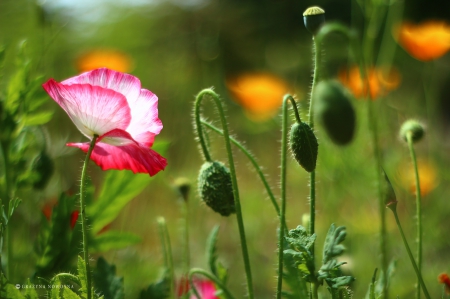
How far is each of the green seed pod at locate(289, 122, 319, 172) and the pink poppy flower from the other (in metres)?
0.16

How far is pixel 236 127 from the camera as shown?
3.66m

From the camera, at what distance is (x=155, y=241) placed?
217 centimetres

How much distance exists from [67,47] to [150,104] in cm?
370

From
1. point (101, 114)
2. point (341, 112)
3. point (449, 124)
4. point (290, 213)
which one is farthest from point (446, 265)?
point (449, 124)

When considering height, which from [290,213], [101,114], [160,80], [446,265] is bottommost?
[446,265]

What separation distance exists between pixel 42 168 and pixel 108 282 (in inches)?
12.4

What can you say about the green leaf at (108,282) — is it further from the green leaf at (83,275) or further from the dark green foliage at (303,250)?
the dark green foliage at (303,250)

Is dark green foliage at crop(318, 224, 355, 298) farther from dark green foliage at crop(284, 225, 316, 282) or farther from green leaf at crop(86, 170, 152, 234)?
green leaf at crop(86, 170, 152, 234)

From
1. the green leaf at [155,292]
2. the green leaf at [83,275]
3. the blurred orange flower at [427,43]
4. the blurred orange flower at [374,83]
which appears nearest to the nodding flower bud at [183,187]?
the green leaf at [155,292]

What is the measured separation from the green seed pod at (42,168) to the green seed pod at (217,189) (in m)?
0.39

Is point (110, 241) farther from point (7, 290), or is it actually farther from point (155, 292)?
point (7, 290)

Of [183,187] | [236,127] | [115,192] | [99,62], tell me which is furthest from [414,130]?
[236,127]

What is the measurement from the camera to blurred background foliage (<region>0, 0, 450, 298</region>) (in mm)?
1545

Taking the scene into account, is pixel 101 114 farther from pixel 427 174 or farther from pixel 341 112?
pixel 427 174
